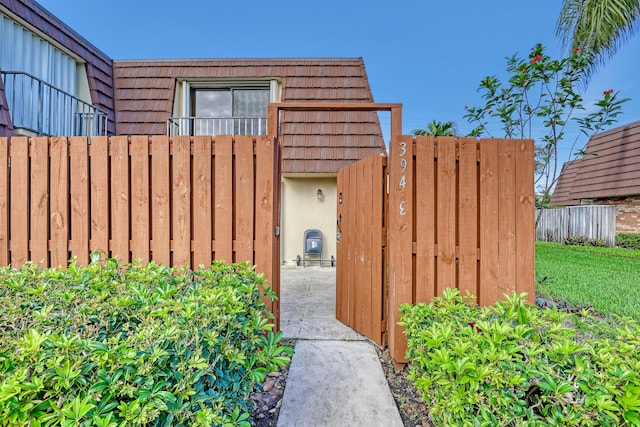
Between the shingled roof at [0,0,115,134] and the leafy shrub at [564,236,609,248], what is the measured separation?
626 inches

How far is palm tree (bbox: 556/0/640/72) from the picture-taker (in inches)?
305

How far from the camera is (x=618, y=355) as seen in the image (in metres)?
1.37

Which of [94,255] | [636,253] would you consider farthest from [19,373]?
[636,253]

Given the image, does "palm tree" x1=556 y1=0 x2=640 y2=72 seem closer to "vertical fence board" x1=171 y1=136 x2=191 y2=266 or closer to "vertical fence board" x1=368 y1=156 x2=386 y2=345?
"vertical fence board" x1=368 y1=156 x2=386 y2=345

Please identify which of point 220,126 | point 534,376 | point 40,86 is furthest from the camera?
point 220,126

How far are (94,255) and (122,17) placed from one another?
10.1m

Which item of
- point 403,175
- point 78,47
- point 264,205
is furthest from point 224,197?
point 78,47

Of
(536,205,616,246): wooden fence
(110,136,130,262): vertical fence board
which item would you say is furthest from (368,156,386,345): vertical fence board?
(536,205,616,246): wooden fence

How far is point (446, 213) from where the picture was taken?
2693 millimetres

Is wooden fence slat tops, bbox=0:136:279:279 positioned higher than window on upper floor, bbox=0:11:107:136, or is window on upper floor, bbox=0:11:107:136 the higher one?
window on upper floor, bbox=0:11:107:136

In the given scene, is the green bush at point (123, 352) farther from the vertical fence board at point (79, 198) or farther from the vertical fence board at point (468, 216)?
the vertical fence board at point (468, 216)

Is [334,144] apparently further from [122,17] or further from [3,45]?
[122,17]

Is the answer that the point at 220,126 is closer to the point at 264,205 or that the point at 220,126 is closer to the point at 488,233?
the point at 264,205

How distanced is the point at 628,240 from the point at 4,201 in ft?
50.4
